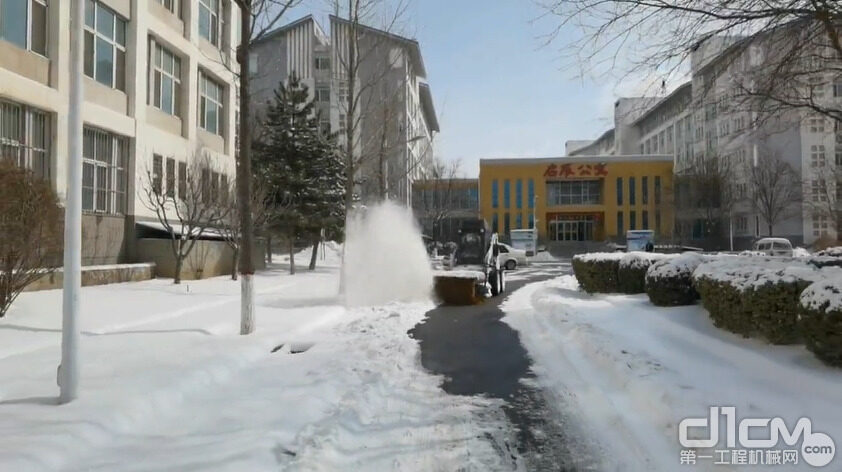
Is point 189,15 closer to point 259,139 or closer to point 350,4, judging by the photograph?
point 259,139

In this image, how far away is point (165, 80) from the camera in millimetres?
25312

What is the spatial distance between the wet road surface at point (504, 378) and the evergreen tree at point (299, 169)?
1608 cm

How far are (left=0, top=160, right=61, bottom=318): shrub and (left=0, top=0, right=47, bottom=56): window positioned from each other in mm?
7864

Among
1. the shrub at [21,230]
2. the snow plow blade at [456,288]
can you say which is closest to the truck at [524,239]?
the snow plow blade at [456,288]

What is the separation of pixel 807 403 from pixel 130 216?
21.7 m

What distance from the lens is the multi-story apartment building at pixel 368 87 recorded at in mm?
22094

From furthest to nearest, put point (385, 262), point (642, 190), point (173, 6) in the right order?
1. point (642, 190)
2. point (173, 6)
3. point (385, 262)

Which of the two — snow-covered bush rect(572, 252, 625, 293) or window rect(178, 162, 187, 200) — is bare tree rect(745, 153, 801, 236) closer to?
snow-covered bush rect(572, 252, 625, 293)

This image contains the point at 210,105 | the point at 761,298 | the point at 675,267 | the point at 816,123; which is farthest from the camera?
the point at 210,105

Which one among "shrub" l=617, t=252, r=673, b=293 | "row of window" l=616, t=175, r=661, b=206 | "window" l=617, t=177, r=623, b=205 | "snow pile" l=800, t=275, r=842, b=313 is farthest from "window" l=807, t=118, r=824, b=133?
"window" l=617, t=177, r=623, b=205

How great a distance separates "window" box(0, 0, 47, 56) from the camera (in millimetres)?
16719

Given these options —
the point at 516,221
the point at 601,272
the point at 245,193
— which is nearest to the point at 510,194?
the point at 516,221

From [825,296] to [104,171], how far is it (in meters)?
21.2

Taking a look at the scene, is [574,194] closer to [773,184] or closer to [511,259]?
[773,184]
